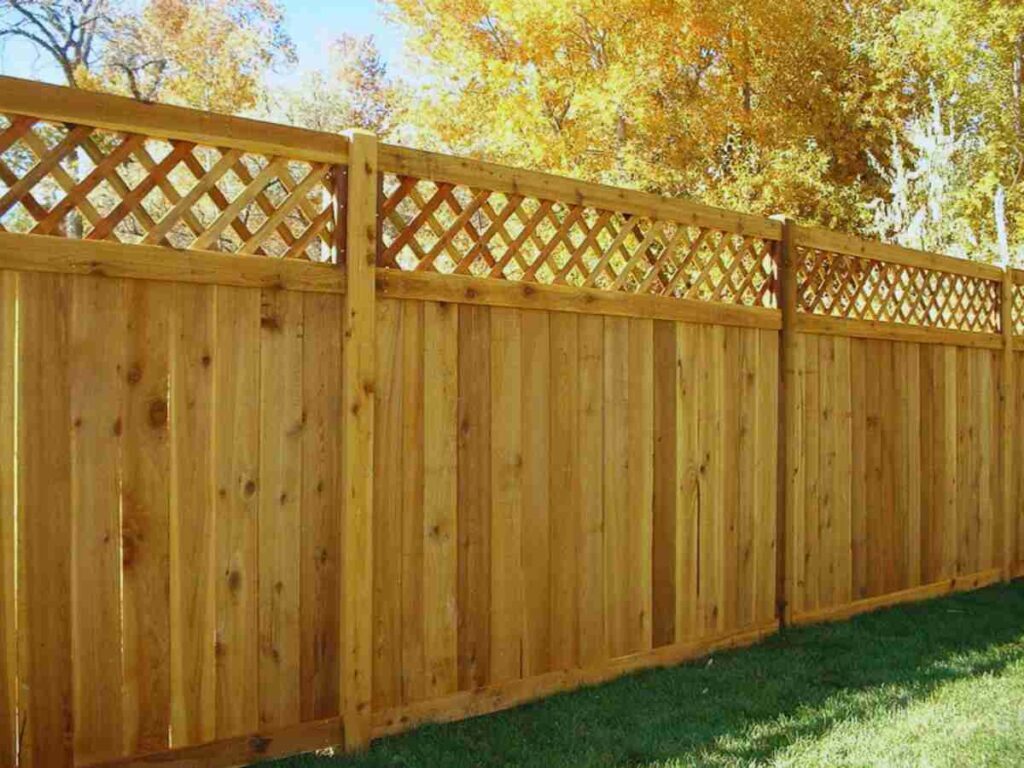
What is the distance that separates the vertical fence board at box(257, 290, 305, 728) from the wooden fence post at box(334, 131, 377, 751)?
0.14 m

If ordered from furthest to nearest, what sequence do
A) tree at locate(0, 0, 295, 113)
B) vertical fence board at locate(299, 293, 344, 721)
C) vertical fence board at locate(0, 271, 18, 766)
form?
tree at locate(0, 0, 295, 113) < vertical fence board at locate(299, 293, 344, 721) < vertical fence board at locate(0, 271, 18, 766)

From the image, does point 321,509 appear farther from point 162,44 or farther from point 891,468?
point 162,44

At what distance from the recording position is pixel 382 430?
10.4ft

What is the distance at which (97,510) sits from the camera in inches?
102

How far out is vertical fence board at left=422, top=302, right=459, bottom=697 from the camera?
10.8 feet

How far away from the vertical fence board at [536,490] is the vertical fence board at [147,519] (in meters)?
1.28

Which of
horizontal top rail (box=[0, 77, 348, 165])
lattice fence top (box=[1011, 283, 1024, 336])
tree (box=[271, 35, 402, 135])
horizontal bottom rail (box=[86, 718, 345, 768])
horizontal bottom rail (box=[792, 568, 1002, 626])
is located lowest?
horizontal bottom rail (box=[792, 568, 1002, 626])

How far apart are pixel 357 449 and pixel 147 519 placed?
2.07ft

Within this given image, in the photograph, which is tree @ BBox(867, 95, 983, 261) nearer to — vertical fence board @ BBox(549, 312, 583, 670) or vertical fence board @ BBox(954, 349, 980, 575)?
vertical fence board @ BBox(954, 349, 980, 575)

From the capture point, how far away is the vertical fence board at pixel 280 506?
2.90 metres

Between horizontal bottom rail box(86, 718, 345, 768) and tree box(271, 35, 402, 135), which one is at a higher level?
tree box(271, 35, 402, 135)

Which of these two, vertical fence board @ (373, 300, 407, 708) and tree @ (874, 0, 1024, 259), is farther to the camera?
tree @ (874, 0, 1024, 259)

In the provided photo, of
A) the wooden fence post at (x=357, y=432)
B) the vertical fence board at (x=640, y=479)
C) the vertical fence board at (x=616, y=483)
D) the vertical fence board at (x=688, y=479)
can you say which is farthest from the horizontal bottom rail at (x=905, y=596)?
the wooden fence post at (x=357, y=432)

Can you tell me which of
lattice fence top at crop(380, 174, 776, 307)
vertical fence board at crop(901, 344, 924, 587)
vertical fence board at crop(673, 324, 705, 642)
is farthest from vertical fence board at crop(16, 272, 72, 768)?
vertical fence board at crop(901, 344, 924, 587)
